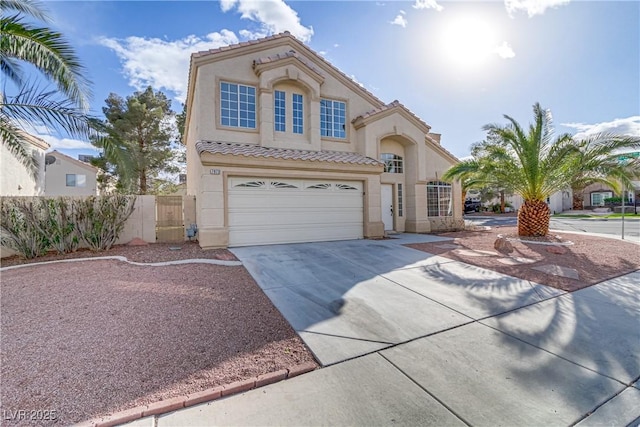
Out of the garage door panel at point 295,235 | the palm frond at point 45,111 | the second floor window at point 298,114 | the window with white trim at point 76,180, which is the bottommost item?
the garage door panel at point 295,235

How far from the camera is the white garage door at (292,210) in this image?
422 inches

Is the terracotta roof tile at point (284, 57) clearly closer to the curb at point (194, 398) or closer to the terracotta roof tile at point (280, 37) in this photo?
the terracotta roof tile at point (280, 37)

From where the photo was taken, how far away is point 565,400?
9.37ft

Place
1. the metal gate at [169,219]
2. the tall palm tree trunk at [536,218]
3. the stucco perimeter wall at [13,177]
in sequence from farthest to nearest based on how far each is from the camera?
the stucco perimeter wall at [13,177] < the tall palm tree trunk at [536,218] < the metal gate at [169,219]

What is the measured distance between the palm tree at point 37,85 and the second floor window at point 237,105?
4.56m

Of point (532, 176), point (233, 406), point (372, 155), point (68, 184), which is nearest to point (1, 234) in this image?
point (233, 406)

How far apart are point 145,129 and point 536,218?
28844 mm

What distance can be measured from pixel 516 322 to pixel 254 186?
8.99 metres

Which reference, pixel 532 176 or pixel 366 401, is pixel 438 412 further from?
pixel 532 176

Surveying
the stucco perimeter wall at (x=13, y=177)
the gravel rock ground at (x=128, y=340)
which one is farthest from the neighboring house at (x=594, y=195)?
the stucco perimeter wall at (x=13, y=177)

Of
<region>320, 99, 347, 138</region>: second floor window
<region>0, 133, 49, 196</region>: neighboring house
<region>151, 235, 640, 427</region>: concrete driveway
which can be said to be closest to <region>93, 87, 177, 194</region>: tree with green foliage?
<region>0, 133, 49, 196</region>: neighboring house

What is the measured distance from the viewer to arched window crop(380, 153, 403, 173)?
15388mm

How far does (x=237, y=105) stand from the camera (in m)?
11.8

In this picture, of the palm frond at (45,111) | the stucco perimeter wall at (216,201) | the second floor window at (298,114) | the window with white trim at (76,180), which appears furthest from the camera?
the window with white trim at (76,180)
